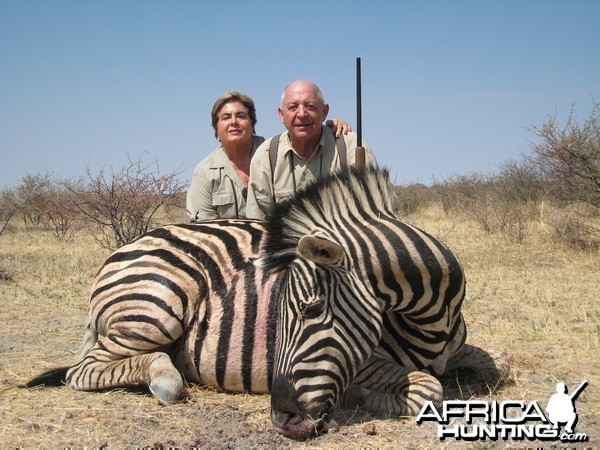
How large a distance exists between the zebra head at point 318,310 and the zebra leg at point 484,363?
1021 mm

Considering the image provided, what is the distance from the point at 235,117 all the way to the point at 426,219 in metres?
13.5

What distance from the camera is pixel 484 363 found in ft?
12.0

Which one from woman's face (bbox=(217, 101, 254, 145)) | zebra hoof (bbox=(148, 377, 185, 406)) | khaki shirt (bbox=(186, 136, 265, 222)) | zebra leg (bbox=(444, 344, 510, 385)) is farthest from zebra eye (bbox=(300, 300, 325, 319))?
woman's face (bbox=(217, 101, 254, 145))

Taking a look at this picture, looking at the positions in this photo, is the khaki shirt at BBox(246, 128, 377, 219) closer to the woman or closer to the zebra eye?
the woman

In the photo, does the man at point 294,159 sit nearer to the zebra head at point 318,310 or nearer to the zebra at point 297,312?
the zebra at point 297,312

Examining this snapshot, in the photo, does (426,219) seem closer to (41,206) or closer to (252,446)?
(41,206)

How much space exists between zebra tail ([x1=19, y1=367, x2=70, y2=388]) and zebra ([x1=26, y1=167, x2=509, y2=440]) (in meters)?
0.01

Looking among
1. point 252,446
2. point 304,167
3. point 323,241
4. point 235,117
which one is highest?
point 235,117

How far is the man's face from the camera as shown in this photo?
4578 millimetres

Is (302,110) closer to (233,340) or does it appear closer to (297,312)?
(233,340)

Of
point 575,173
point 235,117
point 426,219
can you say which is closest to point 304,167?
point 235,117

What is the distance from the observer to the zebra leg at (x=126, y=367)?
336 cm

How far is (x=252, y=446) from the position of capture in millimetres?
2793

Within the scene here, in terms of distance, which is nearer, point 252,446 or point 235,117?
point 252,446
